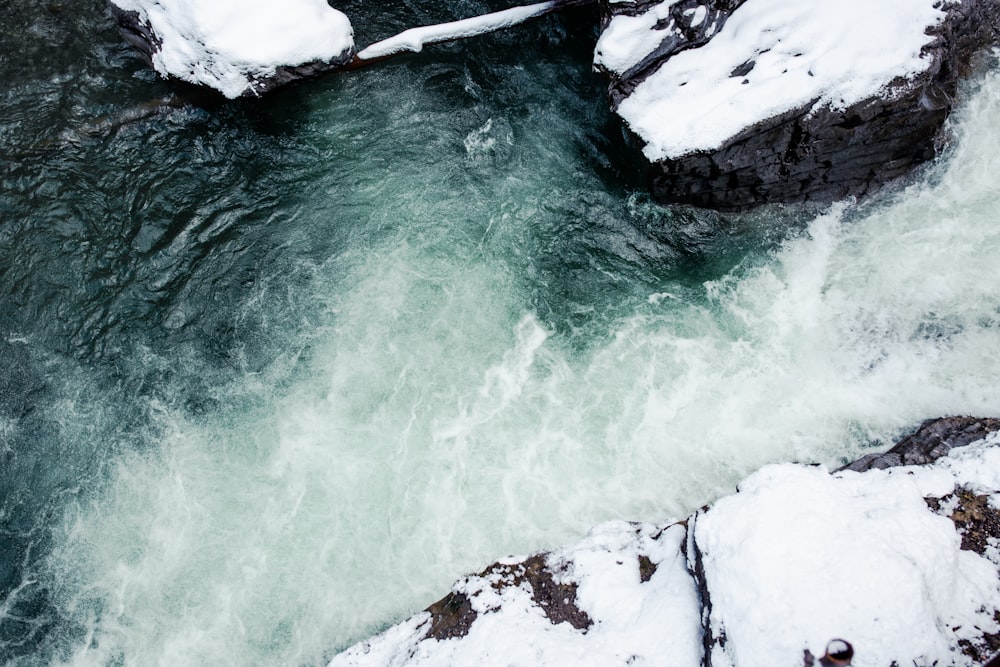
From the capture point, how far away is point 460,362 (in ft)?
31.8

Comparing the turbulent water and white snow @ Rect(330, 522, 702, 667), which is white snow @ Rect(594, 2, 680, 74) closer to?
the turbulent water

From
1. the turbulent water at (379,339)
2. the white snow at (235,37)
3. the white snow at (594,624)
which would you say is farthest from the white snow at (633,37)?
the white snow at (594,624)

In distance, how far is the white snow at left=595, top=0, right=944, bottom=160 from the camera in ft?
30.4

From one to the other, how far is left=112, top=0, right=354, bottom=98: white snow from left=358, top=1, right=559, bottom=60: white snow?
3.43ft

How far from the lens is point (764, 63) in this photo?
9703 mm

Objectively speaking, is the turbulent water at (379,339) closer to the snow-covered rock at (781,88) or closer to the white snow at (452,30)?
the white snow at (452,30)

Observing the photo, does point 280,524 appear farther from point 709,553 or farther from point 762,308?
point 762,308

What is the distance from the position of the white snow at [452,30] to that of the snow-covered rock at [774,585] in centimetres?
951

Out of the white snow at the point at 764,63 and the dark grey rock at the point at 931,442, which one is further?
the white snow at the point at 764,63


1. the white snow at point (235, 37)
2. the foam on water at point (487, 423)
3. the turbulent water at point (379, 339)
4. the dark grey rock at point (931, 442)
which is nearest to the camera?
the dark grey rock at point (931, 442)

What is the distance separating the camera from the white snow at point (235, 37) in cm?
1080

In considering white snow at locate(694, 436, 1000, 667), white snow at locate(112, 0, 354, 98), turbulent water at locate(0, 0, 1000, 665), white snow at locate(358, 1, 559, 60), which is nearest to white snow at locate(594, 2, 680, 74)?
turbulent water at locate(0, 0, 1000, 665)

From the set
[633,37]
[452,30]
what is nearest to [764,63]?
[633,37]

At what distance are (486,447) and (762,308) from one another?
4751 mm
